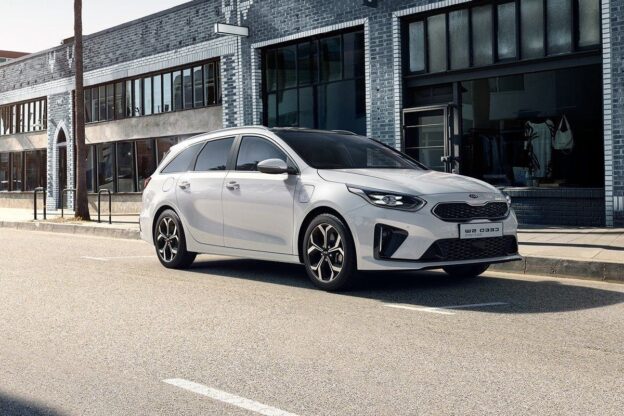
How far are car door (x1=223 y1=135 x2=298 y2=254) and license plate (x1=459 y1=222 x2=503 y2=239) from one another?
1.73 m

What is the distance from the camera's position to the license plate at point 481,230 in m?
7.39

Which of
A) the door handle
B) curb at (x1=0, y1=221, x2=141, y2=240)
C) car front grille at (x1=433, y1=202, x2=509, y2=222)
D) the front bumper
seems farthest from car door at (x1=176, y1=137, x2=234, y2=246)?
curb at (x1=0, y1=221, x2=141, y2=240)

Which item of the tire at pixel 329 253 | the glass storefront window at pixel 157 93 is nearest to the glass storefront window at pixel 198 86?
the glass storefront window at pixel 157 93

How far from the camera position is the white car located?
7266mm

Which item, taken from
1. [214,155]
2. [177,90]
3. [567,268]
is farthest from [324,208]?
[177,90]

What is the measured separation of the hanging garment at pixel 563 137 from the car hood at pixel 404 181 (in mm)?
7033

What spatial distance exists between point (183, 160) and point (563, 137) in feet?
25.2

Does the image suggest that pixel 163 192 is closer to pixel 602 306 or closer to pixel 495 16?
pixel 602 306

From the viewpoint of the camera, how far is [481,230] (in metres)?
7.54

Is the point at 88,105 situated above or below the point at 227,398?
above

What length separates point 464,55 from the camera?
622 inches

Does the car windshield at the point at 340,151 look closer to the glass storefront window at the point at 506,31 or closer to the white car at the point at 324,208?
the white car at the point at 324,208

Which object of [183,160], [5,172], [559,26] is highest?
[559,26]

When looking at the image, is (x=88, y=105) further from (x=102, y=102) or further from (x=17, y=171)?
(x=17, y=171)
